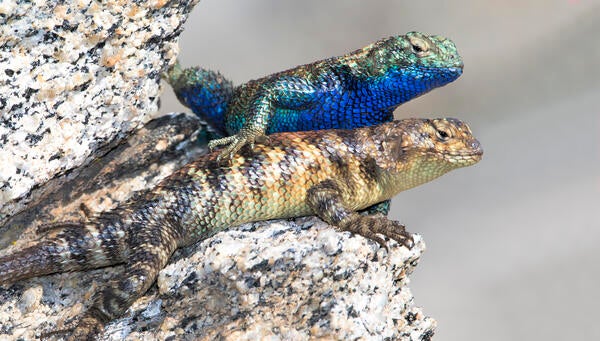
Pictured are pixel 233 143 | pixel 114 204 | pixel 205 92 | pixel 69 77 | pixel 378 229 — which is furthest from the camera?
pixel 205 92

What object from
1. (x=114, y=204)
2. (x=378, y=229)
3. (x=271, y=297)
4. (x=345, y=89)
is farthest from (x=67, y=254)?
(x=345, y=89)

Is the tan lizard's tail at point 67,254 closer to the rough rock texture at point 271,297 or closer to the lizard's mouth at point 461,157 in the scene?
the rough rock texture at point 271,297

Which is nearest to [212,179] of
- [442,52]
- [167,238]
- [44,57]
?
[167,238]

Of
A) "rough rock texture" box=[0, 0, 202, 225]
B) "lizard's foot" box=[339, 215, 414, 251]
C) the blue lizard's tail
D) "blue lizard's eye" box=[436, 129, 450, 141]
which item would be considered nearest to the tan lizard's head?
"blue lizard's eye" box=[436, 129, 450, 141]

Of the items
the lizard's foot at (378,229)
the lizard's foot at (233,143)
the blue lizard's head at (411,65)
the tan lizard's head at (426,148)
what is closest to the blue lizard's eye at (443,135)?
the tan lizard's head at (426,148)

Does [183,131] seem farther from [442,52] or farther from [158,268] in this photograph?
[442,52]

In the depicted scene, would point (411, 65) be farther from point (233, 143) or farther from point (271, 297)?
point (271, 297)

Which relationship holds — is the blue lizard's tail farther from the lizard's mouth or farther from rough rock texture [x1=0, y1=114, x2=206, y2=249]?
the lizard's mouth
